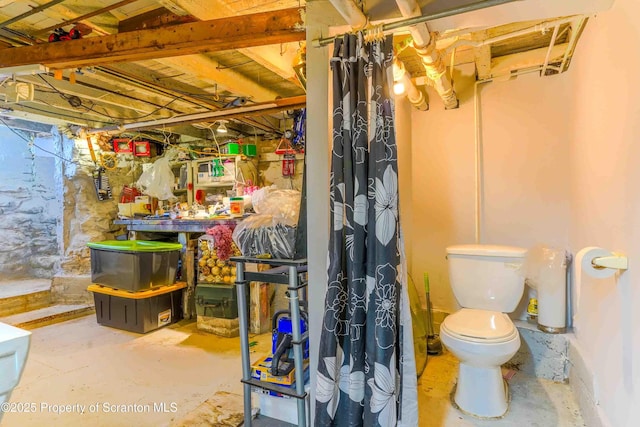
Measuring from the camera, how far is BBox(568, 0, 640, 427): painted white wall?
49.4 inches

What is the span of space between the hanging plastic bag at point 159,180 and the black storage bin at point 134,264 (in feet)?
2.90

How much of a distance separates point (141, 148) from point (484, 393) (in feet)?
14.8

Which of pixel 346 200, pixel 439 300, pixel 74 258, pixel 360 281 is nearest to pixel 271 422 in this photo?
pixel 360 281

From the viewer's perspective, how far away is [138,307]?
11.3 feet

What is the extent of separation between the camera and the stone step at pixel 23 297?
387cm

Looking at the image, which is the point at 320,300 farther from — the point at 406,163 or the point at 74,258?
the point at 74,258

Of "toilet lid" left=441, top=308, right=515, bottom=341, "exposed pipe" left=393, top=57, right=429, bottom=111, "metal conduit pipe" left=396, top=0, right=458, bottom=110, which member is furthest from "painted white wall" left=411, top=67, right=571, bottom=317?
"toilet lid" left=441, top=308, right=515, bottom=341

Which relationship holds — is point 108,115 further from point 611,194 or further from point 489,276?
point 611,194

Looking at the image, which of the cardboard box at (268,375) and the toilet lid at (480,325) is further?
the toilet lid at (480,325)

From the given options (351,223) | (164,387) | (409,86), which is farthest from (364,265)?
(164,387)

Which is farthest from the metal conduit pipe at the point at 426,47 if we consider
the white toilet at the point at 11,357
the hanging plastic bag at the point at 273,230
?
the white toilet at the point at 11,357

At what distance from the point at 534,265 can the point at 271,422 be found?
2.05 m

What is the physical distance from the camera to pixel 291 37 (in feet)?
5.45

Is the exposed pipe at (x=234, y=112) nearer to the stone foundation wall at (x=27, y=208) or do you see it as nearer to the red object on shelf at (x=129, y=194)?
the red object on shelf at (x=129, y=194)
